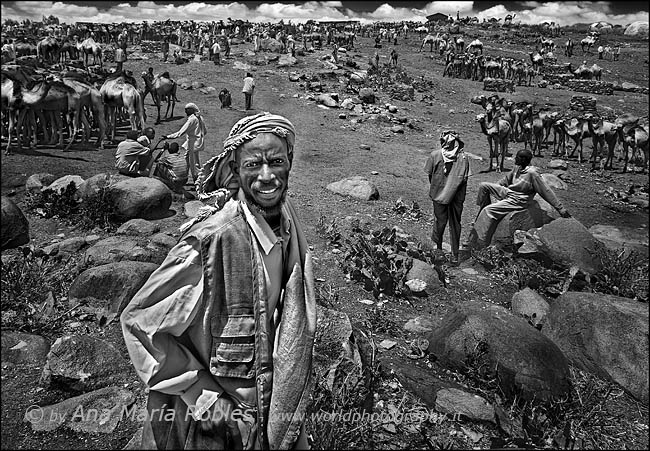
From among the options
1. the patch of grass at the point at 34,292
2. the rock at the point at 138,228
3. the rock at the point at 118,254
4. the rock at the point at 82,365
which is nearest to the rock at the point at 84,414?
the rock at the point at 82,365

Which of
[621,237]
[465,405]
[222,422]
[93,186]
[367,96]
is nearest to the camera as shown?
[222,422]

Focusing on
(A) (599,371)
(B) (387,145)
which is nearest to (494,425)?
(A) (599,371)

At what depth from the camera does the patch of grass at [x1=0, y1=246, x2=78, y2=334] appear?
13.9 feet

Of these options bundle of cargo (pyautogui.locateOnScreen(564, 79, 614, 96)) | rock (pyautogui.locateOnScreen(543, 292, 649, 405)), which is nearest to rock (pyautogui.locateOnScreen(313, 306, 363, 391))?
rock (pyautogui.locateOnScreen(543, 292, 649, 405))

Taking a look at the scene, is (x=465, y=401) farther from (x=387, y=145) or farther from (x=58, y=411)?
(x=387, y=145)

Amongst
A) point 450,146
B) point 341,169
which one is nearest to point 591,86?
point 341,169

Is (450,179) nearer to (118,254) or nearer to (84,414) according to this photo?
(118,254)

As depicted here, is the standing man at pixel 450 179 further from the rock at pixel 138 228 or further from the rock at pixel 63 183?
the rock at pixel 63 183

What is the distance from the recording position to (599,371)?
3.95m

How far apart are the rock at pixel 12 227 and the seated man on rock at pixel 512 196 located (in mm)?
6085

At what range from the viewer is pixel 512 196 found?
656 centimetres

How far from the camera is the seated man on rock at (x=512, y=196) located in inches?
246

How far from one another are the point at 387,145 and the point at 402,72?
39.4ft

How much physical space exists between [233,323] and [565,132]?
15649 mm
